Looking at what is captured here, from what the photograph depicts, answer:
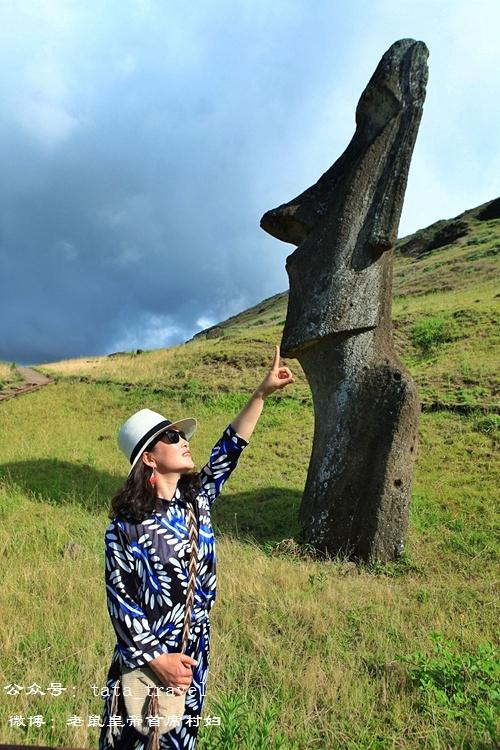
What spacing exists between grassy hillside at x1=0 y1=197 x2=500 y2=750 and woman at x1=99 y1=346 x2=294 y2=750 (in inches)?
34.7

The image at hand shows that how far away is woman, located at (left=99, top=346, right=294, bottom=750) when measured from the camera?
204 cm

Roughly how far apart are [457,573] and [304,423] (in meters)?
7.01

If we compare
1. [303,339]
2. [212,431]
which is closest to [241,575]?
[303,339]

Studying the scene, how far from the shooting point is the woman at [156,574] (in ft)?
6.68

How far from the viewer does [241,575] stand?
5.35 metres

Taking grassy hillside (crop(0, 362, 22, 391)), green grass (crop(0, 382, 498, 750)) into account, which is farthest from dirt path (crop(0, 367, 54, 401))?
green grass (crop(0, 382, 498, 750))

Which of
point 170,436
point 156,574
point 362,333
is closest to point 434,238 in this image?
point 362,333

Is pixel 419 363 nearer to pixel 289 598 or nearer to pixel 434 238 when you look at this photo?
pixel 289 598

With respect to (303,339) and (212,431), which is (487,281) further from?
(303,339)

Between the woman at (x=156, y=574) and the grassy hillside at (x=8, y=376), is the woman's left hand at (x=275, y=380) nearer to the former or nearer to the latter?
the woman at (x=156, y=574)

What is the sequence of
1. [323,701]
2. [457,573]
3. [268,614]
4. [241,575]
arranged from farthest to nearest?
[457,573], [241,575], [268,614], [323,701]

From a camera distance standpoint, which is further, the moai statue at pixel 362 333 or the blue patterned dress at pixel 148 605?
the moai statue at pixel 362 333

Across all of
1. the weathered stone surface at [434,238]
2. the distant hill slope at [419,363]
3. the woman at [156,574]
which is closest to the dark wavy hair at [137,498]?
the woman at [156,574]

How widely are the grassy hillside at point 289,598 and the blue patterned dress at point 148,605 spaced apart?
2.72ft
